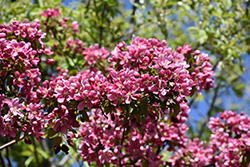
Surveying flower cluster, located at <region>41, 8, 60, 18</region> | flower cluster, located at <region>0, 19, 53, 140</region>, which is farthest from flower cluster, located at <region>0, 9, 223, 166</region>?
flower cluster, located at <region>41, 8, 60, 18</region>

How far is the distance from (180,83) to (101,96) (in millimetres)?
558

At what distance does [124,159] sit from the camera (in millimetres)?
3010

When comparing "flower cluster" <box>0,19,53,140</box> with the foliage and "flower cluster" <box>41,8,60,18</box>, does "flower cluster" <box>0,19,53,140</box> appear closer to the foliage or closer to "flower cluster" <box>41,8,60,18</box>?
the foliage

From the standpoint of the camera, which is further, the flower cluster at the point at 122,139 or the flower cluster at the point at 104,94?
the flower cluster at the point at 122,139

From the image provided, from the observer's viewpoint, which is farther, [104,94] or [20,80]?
[20,80]

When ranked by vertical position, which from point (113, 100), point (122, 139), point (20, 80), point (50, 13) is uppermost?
point (50, 13)

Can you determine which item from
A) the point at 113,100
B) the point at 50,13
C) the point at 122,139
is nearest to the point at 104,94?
the point at 113,100

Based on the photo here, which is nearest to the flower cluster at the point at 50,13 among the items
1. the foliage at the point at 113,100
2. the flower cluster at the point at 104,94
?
the foliage at the point at 113,100

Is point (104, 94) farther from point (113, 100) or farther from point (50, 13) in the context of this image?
point (50, 13)

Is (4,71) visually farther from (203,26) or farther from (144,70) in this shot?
(203,26)

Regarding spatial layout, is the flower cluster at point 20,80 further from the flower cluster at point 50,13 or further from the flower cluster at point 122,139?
the flower cluster at point 50,13

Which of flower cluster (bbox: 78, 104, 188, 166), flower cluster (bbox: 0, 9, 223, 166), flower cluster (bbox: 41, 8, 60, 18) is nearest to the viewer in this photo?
flower cluster (bbox: 0, 9, 223, 166)

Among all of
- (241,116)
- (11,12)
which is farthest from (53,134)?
(11,12)

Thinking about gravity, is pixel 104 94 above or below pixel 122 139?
above
